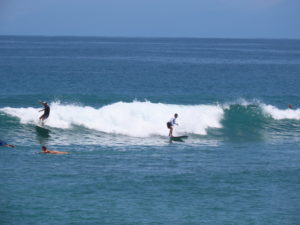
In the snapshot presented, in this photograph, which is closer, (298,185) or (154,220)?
(154,220)

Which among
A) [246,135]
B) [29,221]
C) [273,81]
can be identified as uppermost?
[273,81]

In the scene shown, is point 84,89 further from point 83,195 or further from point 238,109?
point 83,195

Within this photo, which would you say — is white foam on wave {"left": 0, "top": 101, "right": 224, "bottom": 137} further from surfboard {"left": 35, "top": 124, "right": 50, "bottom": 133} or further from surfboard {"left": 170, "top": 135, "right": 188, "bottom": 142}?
surfboard {"left": 170, "top": 135, "right": 188, "bottom": 142}

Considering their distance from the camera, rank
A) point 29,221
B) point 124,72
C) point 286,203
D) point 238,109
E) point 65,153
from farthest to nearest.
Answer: point 124,72
point 238,109
point 65,153
point 286,203
point 29,221

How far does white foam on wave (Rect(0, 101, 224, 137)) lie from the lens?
29844 mm

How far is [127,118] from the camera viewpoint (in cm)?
3133

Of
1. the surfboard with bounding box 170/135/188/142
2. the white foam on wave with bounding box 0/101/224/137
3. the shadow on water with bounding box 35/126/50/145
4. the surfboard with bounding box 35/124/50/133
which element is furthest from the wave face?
the surfboard with bounding box 170/135/188/142

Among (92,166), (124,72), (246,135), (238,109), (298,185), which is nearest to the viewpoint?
(298,185)

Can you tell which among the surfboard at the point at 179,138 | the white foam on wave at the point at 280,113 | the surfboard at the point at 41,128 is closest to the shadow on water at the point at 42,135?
the surfboard at the point at 41,128

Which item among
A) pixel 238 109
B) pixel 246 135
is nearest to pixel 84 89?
pixel 238 109

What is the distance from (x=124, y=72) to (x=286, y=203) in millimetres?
51041

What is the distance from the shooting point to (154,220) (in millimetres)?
15844

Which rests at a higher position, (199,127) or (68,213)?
(199,127)

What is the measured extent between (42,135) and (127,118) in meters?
5.97
